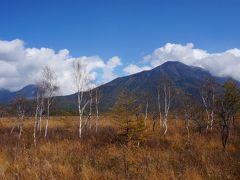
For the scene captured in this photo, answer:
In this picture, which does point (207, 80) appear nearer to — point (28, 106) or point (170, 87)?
point (170, 87)

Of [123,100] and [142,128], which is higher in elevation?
[123,100]

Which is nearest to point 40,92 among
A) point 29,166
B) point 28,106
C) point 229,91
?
point 28,106

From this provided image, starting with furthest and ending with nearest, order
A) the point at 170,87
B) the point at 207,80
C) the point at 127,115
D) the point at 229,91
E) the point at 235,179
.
→ the point at 170,87 → the point at 207,80 → the point at 127,115 → the point at 229,91 → the point at 235,179

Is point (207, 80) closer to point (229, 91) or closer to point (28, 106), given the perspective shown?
point (229, 91)

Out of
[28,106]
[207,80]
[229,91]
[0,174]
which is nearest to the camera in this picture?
[0,174]

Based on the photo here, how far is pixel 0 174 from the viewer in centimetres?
856

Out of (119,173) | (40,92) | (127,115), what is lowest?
(119,173)

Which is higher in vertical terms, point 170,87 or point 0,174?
point 170,87

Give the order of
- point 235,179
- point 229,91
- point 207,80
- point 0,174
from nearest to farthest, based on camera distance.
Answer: point 235,179 → point 0,174 → point 229,91 → point 207,80

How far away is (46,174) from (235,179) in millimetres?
4429

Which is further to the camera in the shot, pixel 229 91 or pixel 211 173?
pixel 229 91

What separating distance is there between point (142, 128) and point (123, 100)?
2.55 meters

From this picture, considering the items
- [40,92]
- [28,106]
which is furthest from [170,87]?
[28,106]

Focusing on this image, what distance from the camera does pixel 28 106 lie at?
1934 inches
